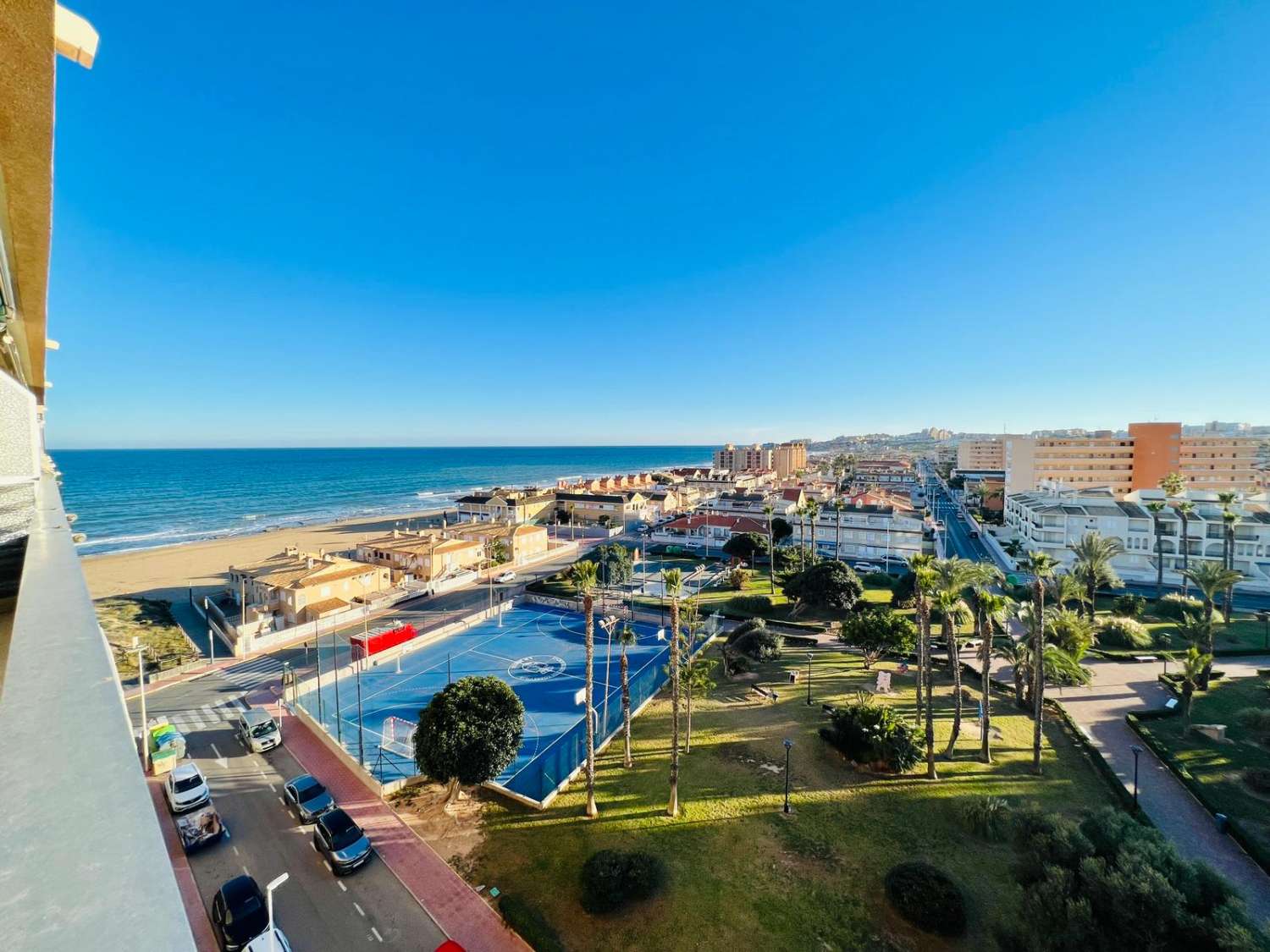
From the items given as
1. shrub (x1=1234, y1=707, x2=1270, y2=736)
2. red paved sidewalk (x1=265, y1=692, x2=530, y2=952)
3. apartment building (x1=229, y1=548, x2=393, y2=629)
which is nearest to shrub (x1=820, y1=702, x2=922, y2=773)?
red paved sidewalk (x1=265, y1=692, x2=530, y2=952)

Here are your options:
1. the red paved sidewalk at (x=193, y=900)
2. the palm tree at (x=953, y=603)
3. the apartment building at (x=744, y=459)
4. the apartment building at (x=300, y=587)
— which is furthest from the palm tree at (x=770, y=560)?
the apartment building at (x=744, y=459)

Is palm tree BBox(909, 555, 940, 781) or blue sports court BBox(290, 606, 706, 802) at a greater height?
palm tree BBox(909, 555, 940, 781)

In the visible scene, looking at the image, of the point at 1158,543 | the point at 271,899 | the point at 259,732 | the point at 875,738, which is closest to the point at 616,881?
the point at 271,899

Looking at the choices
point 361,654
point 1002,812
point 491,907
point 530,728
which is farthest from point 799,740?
point 361,654

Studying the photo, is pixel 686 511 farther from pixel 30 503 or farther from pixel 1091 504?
pixel 30 503

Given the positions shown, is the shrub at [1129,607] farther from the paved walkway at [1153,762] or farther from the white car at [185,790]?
the white car at [185,790]

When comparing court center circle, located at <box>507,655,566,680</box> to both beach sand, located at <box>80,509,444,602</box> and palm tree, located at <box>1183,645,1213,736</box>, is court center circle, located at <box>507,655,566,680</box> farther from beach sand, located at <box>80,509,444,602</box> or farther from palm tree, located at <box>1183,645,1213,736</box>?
beach sand, located at <box>80,509,444,602</box>

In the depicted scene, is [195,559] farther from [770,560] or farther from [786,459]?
[786,459]
